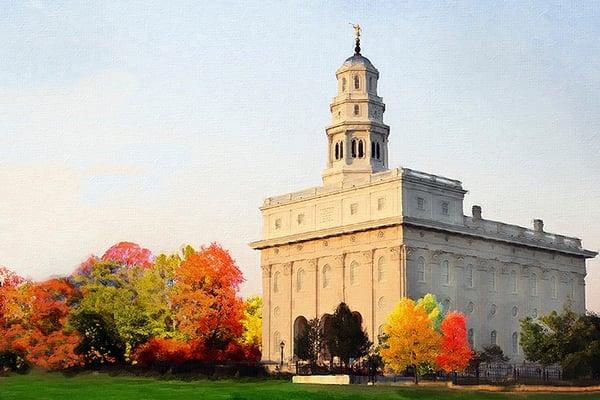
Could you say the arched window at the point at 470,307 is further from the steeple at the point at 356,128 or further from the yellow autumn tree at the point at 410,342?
the yellow autumn tree at the point at 410,342

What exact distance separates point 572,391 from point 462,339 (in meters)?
15.0

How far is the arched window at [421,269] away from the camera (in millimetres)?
81512

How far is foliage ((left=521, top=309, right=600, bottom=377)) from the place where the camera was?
60.8 meters

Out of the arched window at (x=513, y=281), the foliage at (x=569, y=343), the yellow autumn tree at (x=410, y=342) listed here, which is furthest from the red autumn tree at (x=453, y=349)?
the arched window at (x=513, y=281)

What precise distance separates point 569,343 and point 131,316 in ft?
Answer: 110

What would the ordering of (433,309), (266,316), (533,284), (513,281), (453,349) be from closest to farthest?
(453,349) → (433,309) → (513,281) → (266,316) → (533,284)

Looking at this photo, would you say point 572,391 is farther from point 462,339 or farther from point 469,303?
point 469,303

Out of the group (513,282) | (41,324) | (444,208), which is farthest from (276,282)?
(41,324)

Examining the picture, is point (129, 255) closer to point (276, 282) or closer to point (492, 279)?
point (276, 282)

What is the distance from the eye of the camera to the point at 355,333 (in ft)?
232

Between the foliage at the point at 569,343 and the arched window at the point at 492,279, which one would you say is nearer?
the foliage at the point at 569,343

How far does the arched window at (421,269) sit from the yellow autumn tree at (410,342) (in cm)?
1494

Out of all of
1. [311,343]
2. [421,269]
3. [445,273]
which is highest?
[421,269]

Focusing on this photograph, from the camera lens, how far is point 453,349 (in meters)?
66.9
